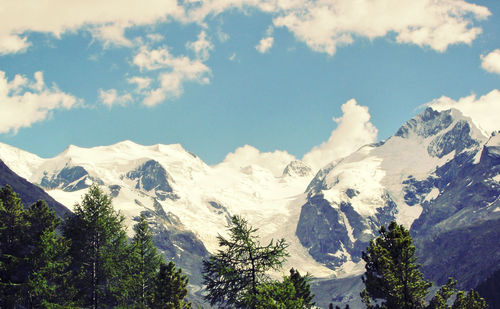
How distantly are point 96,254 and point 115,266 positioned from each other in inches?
68.0

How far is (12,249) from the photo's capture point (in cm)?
3809

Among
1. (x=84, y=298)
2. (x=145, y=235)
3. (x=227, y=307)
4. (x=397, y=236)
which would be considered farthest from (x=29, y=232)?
(x=397, y=236)

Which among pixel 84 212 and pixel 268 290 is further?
pixel 84 212

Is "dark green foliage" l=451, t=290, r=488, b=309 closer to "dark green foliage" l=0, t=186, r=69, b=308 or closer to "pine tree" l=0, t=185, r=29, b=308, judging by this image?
"dark green foliage" l=0, t=186, r=69, b=308

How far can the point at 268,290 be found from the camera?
103ft

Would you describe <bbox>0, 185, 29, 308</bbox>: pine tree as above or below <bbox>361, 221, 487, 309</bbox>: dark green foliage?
below

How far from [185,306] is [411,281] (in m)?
22.5

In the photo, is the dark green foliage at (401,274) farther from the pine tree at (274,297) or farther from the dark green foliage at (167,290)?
the dark green foliage at (167,290)

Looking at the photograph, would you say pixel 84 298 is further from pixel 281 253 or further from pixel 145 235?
pixel 281 253

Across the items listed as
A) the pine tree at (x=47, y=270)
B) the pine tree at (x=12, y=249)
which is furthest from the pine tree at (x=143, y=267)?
the pine tree at (x=12, y=249)

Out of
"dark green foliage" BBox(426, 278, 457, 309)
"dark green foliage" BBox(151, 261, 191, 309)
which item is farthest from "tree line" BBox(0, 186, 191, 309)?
"dark green foliage" BBox(426, 278, 457, 309)

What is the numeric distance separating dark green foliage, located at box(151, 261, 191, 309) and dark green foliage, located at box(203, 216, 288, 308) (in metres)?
15.9

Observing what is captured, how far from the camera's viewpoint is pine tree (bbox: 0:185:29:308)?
3600 cm

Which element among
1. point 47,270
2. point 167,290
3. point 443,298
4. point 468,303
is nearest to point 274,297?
point 47,270
